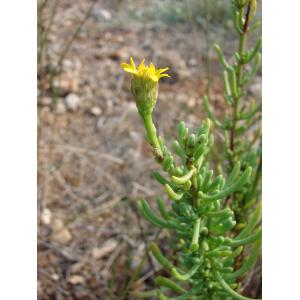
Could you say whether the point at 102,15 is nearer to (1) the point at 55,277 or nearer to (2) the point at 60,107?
(2) the point at 60,107

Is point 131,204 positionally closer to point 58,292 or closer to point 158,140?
point 58,292

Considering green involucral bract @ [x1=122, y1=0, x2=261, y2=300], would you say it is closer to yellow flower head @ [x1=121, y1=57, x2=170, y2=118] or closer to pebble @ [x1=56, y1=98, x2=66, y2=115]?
yellow flower head @ [x1=121, y1=57, x2=170, y2=118]

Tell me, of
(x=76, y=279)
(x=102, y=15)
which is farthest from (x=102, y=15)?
(x=76, y=279)

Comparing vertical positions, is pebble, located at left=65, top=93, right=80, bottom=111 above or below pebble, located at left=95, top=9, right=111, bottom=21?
below

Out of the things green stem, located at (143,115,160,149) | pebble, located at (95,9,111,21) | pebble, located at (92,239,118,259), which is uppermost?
pebble, located at (95,9,111,21)

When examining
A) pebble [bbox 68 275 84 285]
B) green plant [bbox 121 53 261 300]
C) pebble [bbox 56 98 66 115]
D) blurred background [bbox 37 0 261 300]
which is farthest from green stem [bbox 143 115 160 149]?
pebble [bbox 56 98 66 115]

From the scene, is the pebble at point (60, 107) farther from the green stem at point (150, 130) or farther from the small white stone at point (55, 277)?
the green stem at point (150, 130)

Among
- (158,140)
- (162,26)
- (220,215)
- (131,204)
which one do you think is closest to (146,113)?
(158,140)
